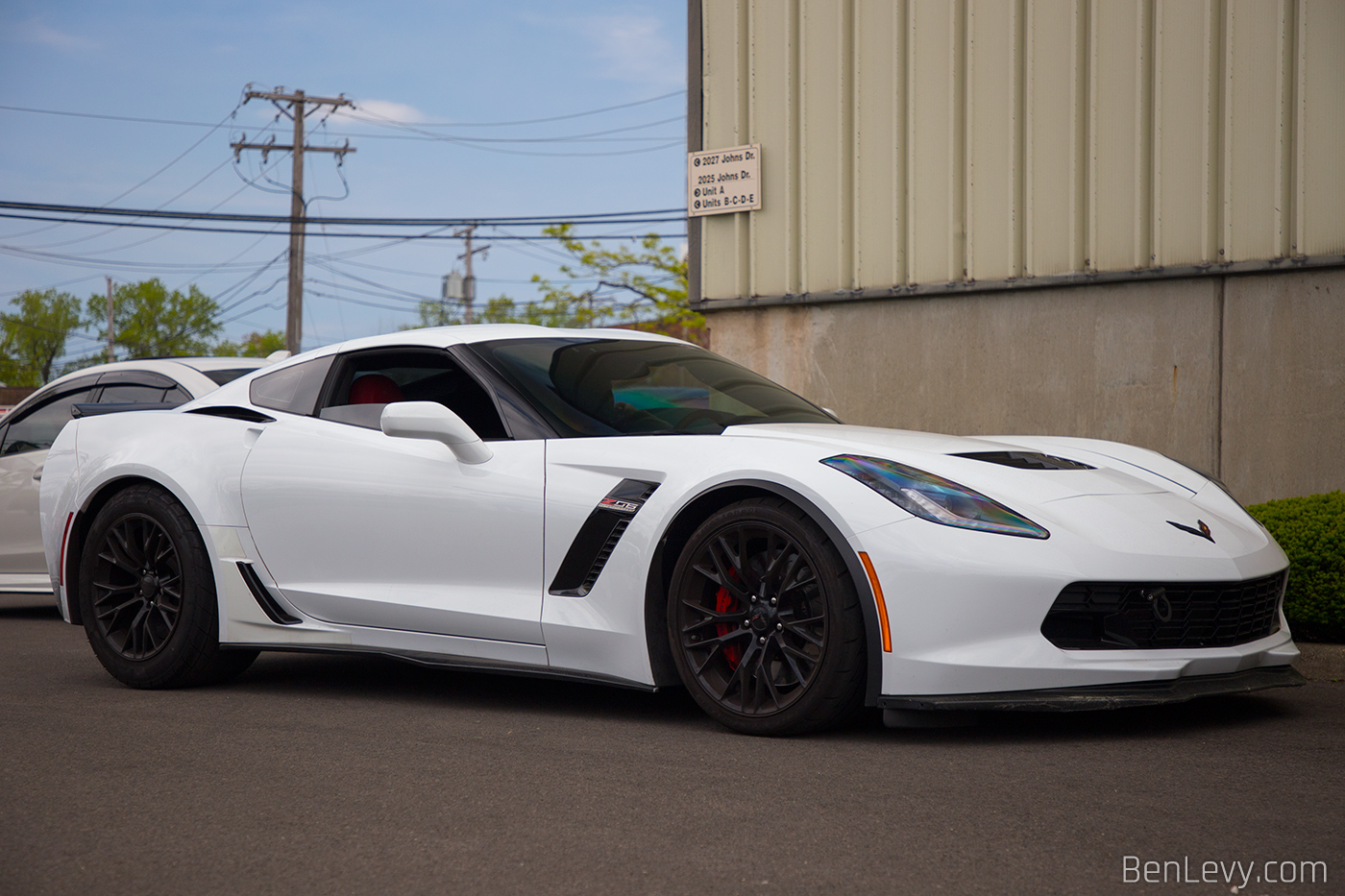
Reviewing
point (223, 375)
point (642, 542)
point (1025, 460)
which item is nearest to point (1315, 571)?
point (1025, 460)

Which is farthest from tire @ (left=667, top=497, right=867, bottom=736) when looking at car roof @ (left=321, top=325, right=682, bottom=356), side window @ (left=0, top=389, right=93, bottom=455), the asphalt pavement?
side window @ (left=0, top=389, right=93, bottom=455)

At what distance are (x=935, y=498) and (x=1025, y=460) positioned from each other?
63cm

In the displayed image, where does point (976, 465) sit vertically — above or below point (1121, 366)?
below

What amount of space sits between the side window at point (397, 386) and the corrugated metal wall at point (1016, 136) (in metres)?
4.68

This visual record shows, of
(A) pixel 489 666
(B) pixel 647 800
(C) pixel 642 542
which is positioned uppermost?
(C) pixel 642 542

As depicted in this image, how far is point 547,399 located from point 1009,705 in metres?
1.93

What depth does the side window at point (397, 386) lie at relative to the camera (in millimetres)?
4980

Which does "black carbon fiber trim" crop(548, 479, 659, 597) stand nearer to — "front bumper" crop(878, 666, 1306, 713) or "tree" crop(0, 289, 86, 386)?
"front bumper" crop(878, 666, 1306, 713)

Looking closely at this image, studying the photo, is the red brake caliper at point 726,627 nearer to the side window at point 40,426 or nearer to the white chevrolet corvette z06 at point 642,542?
the white chevrolet corvette z06 at point 642,542

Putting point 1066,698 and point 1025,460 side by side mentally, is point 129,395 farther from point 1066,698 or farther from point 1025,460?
point 1066,698

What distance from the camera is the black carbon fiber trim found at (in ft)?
14.1

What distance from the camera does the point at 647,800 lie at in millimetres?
3348

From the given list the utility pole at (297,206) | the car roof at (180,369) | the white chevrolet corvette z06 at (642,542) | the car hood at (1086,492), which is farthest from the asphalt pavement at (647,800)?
the utility pole at (297,206)

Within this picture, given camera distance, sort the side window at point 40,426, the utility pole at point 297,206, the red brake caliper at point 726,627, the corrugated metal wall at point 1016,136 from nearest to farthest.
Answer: the red brake caliper at point 726,627 < the corrugated metal wall at point 1016,136 < the side window at point 40,426 < the utility pole at point 297,206
